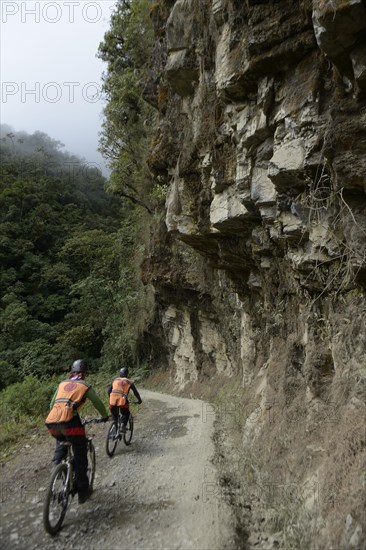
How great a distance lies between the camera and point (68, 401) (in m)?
4.77

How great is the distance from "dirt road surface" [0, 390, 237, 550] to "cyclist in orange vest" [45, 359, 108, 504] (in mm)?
373

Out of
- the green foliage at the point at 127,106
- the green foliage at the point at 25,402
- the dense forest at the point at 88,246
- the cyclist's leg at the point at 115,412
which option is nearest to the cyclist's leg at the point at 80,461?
the cyclist's leg at the point at 115,412

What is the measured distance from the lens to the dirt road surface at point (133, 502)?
13.3 feet

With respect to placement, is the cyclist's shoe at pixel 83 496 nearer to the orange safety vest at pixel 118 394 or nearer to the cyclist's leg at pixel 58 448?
the cyclist's leg at pixel 58 448

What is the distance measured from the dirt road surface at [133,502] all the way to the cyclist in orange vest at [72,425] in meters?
0.37

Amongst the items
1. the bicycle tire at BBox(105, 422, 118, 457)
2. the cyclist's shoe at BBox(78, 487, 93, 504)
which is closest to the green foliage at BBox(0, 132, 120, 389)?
the bicycle tire at BBox(105, 422, 118, 457)

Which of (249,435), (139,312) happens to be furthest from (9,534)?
(139,312)

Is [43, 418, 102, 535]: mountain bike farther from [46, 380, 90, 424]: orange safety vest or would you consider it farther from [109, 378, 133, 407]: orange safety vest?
[109, 378, 133, 407]: orange safety vest

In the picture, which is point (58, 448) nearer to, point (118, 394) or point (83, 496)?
point (83, 496)

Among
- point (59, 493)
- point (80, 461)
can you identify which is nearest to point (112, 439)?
point (80, 461)

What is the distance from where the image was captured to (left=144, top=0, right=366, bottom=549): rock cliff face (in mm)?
3971

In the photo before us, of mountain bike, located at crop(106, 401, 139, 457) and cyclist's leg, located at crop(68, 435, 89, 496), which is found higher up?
cyclist's leg, located at crop(68, 435, 89, 496)

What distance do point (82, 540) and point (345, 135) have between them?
17.2 feet

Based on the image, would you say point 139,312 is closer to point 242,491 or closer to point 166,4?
point 166,4
